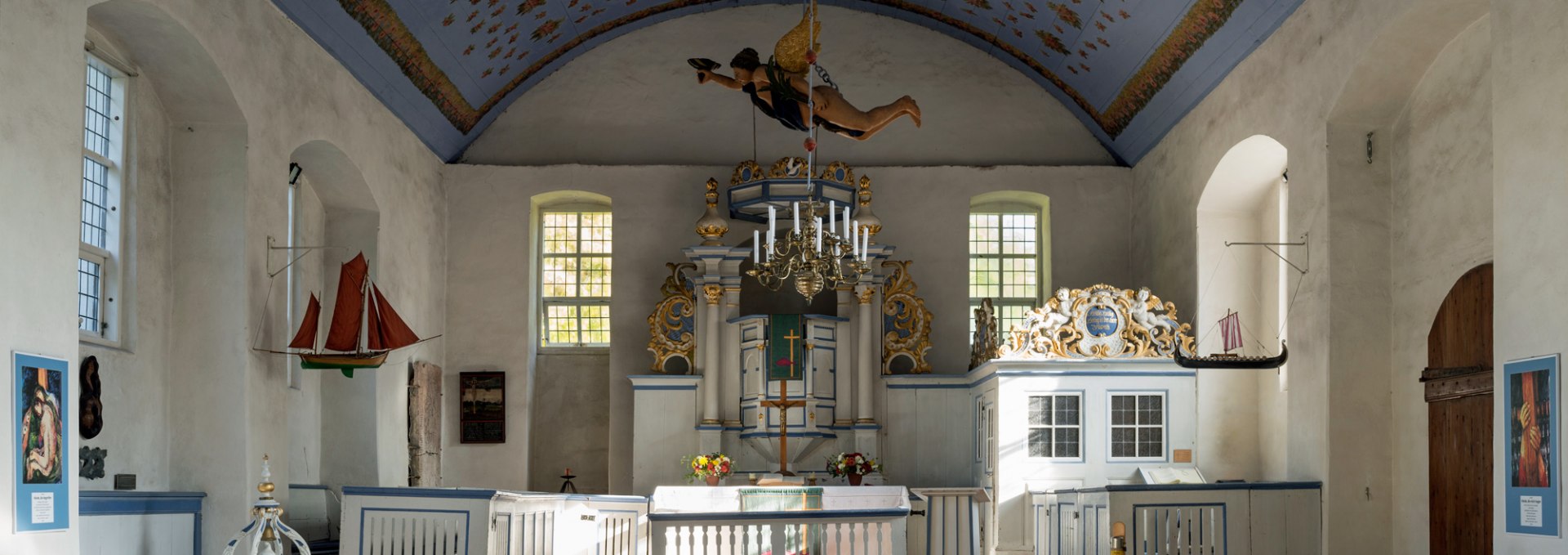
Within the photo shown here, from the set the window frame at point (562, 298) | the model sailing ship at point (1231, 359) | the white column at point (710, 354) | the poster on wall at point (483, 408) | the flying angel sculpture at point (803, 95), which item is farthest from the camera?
the window frame at point (562, 298)

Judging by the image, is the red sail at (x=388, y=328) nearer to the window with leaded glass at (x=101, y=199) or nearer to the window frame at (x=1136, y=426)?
the window with leaded glass at (x=101, y=199)

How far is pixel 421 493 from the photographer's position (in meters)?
11.7

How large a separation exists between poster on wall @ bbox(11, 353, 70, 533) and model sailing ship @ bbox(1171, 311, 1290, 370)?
8496mm

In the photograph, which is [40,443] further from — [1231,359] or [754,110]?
[754,110]

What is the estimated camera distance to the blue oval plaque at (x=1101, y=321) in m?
14.7

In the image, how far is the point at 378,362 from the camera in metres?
13.4

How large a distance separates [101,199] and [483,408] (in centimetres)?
→ 678

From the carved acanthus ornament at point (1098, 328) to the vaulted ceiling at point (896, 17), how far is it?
2114mm

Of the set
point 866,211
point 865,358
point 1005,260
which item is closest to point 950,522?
point 865,358

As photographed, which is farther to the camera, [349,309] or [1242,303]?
[1242,303]

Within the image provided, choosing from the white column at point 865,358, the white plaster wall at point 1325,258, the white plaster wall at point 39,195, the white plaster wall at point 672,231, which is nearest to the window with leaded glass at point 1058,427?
the white plaster wall at point 1325,258

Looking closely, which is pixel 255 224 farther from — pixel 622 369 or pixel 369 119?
pixel 622 369

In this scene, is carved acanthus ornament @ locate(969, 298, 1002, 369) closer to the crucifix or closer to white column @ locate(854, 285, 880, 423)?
white column @ locate(854, 285, 880, 423)

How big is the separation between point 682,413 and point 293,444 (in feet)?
14.0
